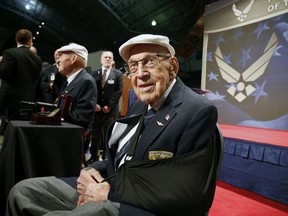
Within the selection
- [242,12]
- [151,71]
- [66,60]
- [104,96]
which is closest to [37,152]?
Answer: [66,60]

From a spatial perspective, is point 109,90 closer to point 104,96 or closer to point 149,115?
point 104,96

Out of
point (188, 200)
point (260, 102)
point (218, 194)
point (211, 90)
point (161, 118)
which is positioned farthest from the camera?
point (211, 90)

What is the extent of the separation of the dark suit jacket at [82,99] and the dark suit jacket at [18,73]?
109 centimetres

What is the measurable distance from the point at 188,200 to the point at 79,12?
13615mm

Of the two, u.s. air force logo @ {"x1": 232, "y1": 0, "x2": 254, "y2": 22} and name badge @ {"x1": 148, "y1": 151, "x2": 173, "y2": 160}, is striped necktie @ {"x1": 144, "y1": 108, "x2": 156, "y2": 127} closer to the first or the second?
name badge @ {"x1": 148, "y1": 151, "x2": 173, "y2": 160}

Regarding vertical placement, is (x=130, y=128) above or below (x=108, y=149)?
above

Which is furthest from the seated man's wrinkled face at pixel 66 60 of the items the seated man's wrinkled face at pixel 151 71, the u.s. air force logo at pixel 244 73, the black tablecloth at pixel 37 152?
the u.s. air force logo at pixel 244 73

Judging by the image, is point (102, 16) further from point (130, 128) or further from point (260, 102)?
point (130, 128)

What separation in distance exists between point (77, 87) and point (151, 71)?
143cm

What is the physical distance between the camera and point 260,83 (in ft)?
14.9

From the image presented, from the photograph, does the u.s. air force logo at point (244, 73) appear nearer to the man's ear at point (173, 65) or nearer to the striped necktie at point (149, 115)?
the man's ear at point (173, 65)

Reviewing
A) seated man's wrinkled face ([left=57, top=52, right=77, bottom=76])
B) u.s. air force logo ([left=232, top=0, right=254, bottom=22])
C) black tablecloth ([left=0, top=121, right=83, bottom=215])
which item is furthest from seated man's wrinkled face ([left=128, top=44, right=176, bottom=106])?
u.s. air force logo ([left=232, top=0, right=254, bottom=22])

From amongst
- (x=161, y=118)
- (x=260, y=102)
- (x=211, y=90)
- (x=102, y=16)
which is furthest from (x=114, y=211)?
(x=102, y=16)

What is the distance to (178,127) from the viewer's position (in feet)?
3.82
